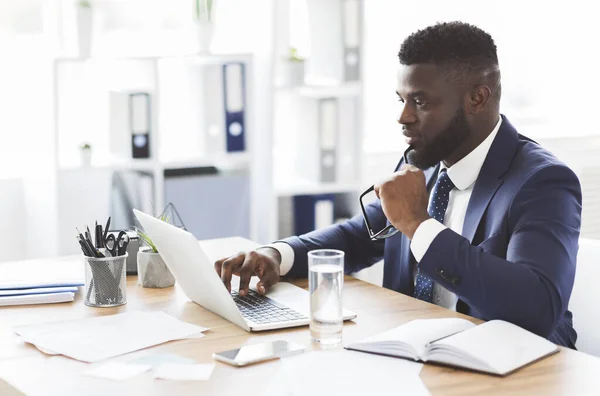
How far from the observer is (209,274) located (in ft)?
5.16

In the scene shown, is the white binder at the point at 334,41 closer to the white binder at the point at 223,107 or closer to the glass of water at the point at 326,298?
the white binder at the point at 223,107

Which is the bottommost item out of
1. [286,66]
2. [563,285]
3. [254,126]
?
[563,285]

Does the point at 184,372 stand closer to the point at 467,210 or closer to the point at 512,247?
the point at 512,247

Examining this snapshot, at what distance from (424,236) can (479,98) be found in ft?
1.46

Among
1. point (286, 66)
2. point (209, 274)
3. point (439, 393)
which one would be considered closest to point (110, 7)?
point (286, 66)

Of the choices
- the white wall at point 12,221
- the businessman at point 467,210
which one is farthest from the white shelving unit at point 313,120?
the businessman at point 467,210

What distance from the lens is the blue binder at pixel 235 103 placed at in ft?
11.3

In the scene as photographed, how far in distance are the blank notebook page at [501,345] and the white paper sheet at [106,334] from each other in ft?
1.59

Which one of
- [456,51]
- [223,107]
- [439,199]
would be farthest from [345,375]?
[223,107]

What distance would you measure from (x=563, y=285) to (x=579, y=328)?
0.30 meters

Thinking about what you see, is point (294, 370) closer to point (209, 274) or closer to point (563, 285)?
point (209, 274)

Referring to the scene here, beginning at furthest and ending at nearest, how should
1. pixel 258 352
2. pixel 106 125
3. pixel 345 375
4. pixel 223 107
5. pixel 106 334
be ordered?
1. pixel 223 107
2. pixel 106 125
3. pixel 106 334
4. pixel 258 352
5. pixel 345 375

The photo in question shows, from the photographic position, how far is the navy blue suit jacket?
1575 millimetres

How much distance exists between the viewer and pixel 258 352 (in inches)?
55.2
